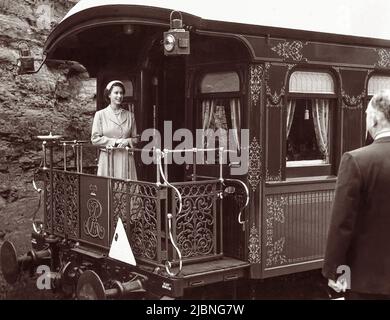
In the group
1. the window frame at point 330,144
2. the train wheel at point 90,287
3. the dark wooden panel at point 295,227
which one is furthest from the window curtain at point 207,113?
the train wheel at point 90,287

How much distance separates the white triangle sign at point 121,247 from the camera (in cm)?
631

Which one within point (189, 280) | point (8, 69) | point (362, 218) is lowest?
point (189, 280)

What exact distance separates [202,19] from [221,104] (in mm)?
1296

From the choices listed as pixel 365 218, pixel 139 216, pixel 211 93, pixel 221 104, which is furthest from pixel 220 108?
pixel 365 218

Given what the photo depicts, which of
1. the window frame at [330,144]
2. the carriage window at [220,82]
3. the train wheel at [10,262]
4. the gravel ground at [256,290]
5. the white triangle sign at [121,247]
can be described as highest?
the carriage window at [220,82]

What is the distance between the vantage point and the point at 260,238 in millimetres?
6562

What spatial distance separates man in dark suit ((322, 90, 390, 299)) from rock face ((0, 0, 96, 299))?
794cm

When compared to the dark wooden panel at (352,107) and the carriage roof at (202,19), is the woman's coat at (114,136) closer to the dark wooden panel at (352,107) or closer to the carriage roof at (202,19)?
the carriage roof at (202,19)

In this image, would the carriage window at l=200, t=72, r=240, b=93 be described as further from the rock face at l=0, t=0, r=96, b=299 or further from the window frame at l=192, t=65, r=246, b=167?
the rock face at l=0, t=0, r=96, b=299

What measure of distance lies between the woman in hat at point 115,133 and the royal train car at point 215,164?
31 centimetres

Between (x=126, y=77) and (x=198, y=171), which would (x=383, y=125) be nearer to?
(x=198, y=171)

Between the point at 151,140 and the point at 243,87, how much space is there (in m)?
1.97

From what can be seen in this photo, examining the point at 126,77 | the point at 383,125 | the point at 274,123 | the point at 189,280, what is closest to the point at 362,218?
the point at 383,125

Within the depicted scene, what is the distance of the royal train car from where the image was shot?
611 centimetres
